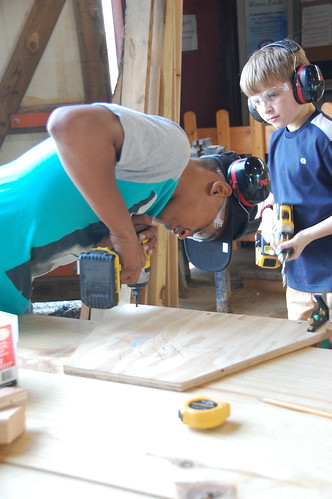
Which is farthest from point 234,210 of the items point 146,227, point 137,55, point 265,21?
point 265,21

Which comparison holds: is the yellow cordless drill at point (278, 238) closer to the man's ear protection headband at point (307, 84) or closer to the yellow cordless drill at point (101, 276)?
the man's ear protection headband at point (307, 84)

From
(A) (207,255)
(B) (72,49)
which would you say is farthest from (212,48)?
(A) (207,255)

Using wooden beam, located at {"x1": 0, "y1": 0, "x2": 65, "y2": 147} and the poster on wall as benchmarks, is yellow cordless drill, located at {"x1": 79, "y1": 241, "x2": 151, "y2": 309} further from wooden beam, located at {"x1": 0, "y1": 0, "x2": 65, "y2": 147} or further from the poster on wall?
the poster on wall

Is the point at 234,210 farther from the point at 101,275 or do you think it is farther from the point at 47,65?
the point at 47,65

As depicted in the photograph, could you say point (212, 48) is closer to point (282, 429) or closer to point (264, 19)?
point (264, 19)

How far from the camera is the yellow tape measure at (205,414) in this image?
1136 millimetres

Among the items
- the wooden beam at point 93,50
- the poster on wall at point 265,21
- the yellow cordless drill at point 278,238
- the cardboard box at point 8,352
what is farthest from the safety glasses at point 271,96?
the poster on wall at point 265,21

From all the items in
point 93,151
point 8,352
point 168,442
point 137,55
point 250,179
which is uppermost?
point 137,55

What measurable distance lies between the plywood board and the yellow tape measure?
0.52 feet

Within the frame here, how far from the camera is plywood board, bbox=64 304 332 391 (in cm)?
141

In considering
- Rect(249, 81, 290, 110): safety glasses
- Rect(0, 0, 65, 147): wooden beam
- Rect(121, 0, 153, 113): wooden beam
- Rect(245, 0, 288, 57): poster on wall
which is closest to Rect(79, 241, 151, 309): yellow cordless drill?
Rect(249, 81, 290, 110): safety glasses

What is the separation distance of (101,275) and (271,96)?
1.27 m

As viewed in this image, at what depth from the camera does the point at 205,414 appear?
114 centimetres

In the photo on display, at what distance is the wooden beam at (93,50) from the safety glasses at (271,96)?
1715mm
